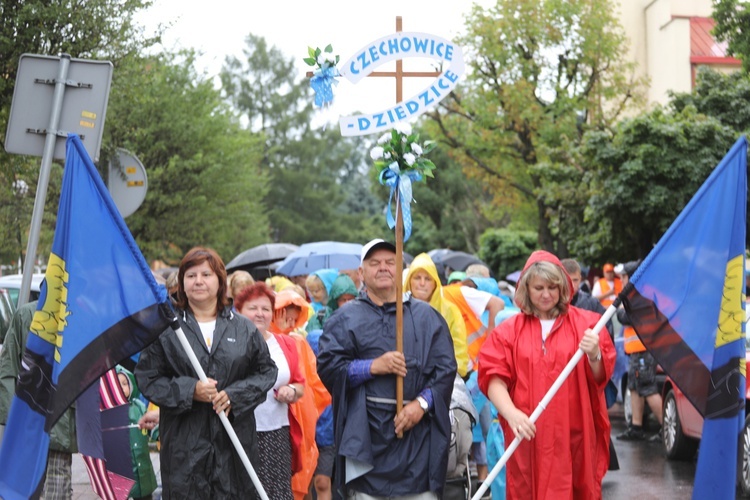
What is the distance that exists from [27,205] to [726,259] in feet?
46.7

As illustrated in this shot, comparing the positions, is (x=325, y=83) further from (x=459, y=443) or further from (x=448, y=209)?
(x=448, y=209)

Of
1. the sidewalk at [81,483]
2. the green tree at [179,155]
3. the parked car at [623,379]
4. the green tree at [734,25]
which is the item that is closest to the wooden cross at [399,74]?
the sidewalk at [81,483]

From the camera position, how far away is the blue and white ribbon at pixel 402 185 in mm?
5664

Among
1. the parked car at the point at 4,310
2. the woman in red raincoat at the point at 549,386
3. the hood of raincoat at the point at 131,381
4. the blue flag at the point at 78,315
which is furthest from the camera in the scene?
the parked car at the point at 4,310

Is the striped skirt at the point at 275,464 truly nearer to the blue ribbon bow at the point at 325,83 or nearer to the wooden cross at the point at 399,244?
the wooden cross at the point at 399,244

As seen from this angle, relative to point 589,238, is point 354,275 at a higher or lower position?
lower

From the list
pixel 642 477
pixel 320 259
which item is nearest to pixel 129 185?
pixel 642 477

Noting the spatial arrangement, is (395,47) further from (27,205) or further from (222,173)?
(222,173)

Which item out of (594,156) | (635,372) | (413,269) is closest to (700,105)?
(594,156)

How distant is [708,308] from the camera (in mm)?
5453

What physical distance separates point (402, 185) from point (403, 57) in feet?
2.43

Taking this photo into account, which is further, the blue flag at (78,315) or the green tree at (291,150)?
the green tree at (291,150)

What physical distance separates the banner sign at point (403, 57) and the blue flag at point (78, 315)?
1.35 m

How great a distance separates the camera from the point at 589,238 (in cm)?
2519
